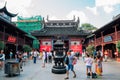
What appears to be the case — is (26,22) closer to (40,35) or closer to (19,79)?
(40,35)

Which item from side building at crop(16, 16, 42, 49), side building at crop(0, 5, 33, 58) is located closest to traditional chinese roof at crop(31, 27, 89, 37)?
side building at crop(0, 5, 33, 58)

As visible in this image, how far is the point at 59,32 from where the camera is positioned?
59031 mm

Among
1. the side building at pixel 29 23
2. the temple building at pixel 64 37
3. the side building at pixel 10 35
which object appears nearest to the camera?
the side building at pixel 10 35

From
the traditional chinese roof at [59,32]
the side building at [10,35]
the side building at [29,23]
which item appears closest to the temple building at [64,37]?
the traditional chinese roof at [59,32]

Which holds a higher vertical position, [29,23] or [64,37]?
[29,23]

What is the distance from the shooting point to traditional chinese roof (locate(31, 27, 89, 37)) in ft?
183

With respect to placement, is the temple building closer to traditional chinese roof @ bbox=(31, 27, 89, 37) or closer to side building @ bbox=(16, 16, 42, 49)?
traditional chinese roof @ bbox=(31, 27, 89, 37)

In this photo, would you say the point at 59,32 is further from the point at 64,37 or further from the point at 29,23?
the point at 29,23

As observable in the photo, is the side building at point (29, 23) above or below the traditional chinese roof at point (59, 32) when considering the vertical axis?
above

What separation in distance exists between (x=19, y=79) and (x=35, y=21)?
67150mm

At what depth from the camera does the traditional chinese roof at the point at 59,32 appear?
55894 mm

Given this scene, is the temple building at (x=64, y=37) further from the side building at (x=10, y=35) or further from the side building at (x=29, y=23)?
the side building at (x=29, y=23)

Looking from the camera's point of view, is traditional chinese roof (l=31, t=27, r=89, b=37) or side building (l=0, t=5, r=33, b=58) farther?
traditional chinese roof (l=31, t=27, r=89, b=37)

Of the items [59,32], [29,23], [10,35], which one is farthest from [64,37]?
[29,23]
